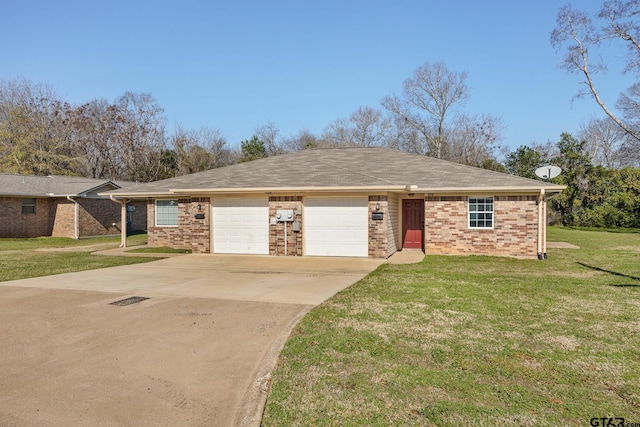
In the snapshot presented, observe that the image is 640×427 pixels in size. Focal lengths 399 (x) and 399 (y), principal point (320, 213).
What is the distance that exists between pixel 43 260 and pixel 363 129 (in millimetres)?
31298

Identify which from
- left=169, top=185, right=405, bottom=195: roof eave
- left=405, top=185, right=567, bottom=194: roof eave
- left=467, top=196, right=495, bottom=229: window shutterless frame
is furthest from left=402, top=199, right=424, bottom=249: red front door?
left=169, top=185, right=405, bottom=195: roof eave

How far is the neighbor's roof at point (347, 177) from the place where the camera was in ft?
43.7

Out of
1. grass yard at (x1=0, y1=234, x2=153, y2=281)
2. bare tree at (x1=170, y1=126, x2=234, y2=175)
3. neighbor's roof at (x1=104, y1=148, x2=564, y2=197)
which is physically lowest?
grass yard at (x1=0, y1=234, x2=153, y2=281)

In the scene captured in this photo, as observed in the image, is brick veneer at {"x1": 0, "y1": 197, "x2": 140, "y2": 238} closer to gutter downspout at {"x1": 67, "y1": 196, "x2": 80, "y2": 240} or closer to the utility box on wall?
gutter downspout at {"x1": 67, "y1": 196, "x2": 80, "y2": 240}

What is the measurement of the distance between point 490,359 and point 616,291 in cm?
534

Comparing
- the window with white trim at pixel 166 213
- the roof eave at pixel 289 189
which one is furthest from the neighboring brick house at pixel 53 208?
the roof eave at pixel 289 189

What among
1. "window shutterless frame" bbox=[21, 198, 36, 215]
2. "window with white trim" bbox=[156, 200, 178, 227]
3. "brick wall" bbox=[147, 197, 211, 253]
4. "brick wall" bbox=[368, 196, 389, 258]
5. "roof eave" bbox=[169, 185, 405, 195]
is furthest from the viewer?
"window shutterless frame" bbox=[21, 198, 36, 215]

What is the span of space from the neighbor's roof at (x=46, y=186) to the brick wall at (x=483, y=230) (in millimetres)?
18690

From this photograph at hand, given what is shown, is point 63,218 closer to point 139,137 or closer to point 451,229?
point 139,137

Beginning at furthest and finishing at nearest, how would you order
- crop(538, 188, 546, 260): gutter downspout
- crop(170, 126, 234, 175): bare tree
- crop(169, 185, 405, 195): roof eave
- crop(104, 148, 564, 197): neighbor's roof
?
crop(170, 126, 234, 175): bare tree
crop(538, 188, 546, 260): gutter downspout
crop(104, 148, 564, 197): neighbor's roof
crop(169, 185, 405, 195): roof eave

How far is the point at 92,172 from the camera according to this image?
37.2 m

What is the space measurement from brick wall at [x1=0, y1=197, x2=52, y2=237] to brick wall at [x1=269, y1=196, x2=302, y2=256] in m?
16.5

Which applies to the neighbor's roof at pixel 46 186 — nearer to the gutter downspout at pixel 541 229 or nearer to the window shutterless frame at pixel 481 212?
the window shutterless frame at pixel 481 212

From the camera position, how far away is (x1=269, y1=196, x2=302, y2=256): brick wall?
14.0 m
